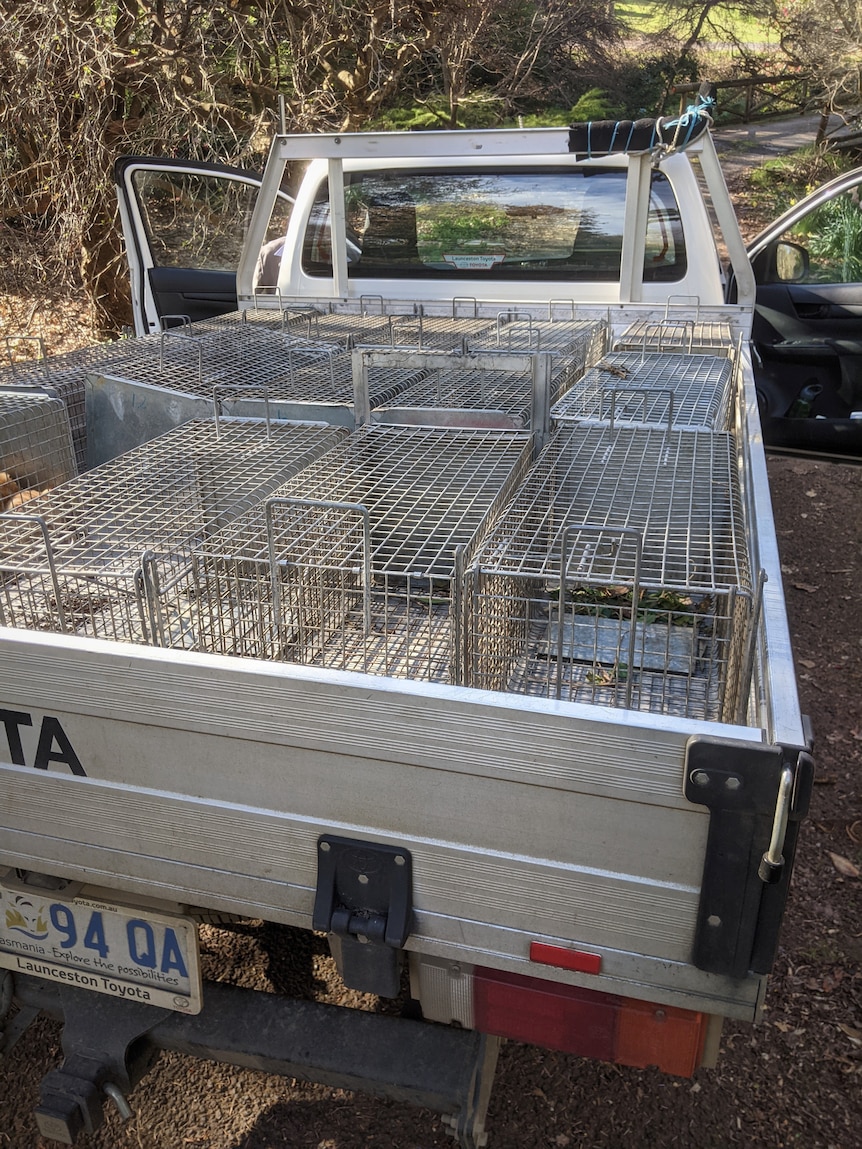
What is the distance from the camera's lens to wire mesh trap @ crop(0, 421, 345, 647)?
1999mm

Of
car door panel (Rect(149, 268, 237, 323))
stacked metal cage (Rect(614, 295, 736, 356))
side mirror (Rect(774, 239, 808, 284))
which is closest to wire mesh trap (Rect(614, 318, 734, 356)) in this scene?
stacked metal cage (Rect(614, 295, 736, 356))

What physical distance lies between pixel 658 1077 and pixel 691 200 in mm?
3635

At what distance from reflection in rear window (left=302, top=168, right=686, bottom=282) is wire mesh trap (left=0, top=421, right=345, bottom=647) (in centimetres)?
248

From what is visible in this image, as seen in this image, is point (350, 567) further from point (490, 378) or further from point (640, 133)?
point (640, 133)

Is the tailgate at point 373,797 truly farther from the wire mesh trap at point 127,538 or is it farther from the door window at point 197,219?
the door window at point 197,219

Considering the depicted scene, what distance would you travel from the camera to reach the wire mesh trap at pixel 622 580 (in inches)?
72.4

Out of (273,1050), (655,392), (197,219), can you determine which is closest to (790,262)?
(655,392)

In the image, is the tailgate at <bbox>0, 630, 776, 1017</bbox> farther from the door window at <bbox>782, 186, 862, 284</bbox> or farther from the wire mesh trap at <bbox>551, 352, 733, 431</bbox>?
the door window at <bbox>782, 186, 862, 284</bbox>

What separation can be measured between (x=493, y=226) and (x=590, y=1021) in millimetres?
3962

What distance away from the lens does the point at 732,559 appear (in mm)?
1994

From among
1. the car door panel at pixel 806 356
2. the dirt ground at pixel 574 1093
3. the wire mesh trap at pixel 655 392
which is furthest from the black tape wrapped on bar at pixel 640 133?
the dirt ground at pixel 574 1093

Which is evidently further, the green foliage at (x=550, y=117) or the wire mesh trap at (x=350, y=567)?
the green foliage at (x=550, y=117)

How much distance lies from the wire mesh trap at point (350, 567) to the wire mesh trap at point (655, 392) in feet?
1.89

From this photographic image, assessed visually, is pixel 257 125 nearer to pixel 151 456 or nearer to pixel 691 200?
pixel 691 200
